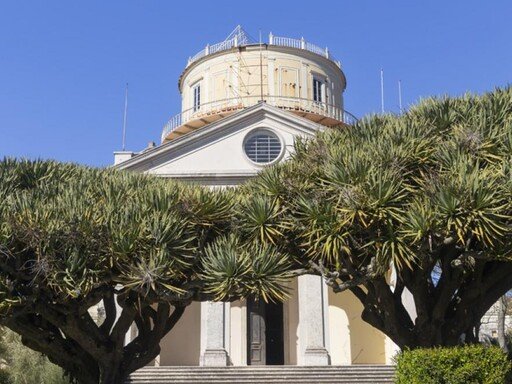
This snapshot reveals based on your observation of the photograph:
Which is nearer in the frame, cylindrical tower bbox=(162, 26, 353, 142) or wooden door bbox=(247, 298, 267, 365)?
wooden door bbox=(247, 298, 267, 365)

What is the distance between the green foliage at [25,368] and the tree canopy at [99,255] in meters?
7.22

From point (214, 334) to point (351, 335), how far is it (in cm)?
513

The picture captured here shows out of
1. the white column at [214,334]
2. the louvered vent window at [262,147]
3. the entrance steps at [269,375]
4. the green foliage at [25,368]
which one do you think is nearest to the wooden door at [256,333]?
the white column at [214,334]

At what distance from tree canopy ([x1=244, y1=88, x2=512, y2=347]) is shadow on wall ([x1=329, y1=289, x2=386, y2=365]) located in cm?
1204

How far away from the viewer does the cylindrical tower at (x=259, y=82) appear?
3177cm

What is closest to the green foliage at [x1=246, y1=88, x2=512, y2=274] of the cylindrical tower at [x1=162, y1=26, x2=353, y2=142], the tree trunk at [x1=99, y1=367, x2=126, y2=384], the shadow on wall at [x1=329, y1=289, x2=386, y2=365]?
the tree trunk at [x1=99, y1=367, x2=126, y2=384]

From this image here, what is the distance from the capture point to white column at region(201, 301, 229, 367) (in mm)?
22797

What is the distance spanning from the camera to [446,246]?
1135 centimetres

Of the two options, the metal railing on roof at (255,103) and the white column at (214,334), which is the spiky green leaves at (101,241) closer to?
the white column at (214,334)

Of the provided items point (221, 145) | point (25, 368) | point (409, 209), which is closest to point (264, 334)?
point (221, 145)

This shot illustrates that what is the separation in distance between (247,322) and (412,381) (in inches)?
589

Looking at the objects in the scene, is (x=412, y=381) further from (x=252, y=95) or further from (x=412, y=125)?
(x=252, y=95)

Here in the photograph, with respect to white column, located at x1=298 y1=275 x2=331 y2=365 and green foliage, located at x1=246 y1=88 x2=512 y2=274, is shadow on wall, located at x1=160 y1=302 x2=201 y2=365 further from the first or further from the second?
green foliage, located at x1=246 y1=88 x2=512 y2=274

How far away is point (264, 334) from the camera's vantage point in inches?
984
